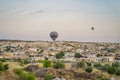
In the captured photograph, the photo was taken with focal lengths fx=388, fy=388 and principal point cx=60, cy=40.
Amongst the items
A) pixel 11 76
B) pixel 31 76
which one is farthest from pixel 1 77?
pixel 31 76

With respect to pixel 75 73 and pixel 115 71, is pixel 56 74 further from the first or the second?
pixel 115 71

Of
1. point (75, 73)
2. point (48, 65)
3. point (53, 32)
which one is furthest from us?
point (53, 32)

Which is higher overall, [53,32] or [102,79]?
[53,32]

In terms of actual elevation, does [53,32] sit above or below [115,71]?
above

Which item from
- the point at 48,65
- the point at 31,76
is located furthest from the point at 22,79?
the point at 48,65

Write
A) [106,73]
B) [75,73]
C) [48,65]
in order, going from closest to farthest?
[75,73] → [106,73] → [48,65]

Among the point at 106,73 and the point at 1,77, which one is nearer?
the point at 1,77

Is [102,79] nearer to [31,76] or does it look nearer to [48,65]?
[31,76]

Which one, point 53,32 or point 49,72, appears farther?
point 53,32

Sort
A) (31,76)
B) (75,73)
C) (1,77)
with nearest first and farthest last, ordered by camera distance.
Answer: (31,76)
(1,77)
(75,73)
